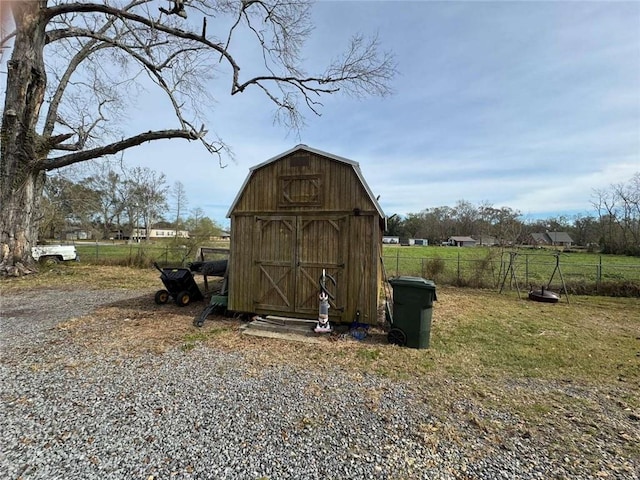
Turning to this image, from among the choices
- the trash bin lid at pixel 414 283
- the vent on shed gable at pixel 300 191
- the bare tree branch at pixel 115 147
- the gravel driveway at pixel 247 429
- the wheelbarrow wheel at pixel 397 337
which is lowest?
the gravel driveway at pixel 247 429

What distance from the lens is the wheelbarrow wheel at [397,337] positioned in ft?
17.7

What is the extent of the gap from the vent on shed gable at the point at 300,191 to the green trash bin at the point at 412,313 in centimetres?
243

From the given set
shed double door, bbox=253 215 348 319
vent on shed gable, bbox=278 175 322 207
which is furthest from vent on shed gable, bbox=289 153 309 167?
shed double door, bbox=253 215 348 319

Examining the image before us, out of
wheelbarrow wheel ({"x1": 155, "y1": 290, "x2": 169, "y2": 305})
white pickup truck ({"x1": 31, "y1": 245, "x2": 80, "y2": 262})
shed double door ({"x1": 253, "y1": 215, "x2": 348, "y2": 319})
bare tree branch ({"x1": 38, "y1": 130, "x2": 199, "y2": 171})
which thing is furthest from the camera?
white pickup truck ({"x1": 31, "y1": 245, "x2": 80, "y2": 262})

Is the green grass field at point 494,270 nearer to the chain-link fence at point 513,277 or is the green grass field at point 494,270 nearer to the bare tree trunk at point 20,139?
the chain-link fence at point 513,277

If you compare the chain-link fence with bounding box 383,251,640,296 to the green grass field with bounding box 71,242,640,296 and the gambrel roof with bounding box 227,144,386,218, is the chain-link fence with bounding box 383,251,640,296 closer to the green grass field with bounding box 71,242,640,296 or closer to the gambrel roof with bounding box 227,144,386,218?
the green grass field with bounding box 71,242,640,296

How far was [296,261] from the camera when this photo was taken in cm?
647

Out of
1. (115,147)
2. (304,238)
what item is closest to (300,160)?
(304,238)

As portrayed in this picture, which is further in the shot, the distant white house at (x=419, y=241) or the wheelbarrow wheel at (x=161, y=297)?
the distant white house at (x=419, y=241)

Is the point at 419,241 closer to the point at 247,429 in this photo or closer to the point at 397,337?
the point at 397,337

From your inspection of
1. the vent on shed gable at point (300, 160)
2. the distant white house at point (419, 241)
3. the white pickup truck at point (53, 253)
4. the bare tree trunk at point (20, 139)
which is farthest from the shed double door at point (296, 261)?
the distant white house at point (419, 241)

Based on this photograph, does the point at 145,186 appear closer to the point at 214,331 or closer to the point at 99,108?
the point at 99,108

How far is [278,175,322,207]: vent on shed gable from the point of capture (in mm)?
6371

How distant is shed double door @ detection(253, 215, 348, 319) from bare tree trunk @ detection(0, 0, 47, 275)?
10.8 meters
